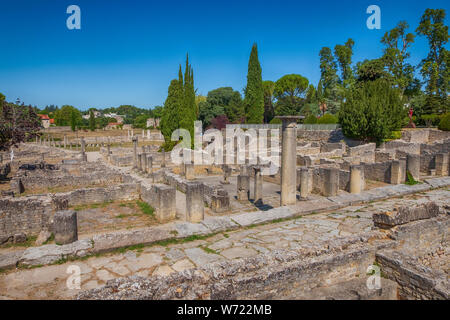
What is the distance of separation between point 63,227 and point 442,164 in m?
17.3

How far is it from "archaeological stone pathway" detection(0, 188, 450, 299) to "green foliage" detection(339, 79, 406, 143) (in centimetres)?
1855

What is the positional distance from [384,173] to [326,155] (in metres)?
8.70

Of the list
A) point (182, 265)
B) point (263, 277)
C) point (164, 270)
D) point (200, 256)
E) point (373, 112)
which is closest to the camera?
point (263, 277)

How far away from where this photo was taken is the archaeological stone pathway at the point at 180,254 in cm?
467

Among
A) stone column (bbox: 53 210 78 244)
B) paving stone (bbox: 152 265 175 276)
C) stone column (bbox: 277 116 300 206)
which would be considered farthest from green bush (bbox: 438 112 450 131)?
stone column (bbox: 53 210 78 244)

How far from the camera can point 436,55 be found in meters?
37.7

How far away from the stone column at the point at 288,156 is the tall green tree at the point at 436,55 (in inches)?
1336

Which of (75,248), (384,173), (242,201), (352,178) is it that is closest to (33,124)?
(242,201)

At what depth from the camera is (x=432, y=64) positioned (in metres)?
36.7

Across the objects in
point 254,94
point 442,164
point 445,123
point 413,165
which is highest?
point 254,94

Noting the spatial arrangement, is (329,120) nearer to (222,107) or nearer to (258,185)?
(222,107)

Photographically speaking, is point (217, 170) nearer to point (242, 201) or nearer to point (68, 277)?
point (242, 201)

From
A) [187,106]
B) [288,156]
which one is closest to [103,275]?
[288,156]

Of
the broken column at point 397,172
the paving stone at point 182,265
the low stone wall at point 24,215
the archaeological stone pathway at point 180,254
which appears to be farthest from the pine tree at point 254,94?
the paving stone at point 182,265
